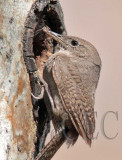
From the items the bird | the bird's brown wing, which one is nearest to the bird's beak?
the bird

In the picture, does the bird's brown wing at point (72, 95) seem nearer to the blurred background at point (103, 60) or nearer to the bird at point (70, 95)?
the bird at point (70, 95)

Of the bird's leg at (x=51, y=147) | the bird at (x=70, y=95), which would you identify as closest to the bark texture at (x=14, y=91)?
the bird's leg at (x=51, y=147)

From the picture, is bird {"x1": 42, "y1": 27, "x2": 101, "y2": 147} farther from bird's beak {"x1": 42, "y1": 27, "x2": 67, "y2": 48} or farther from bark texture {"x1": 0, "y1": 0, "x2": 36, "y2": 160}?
bark texture {"x1": 0, "y1": 0, "x2": 36, "y2": 160}

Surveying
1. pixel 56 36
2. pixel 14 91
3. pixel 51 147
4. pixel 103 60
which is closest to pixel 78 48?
pixel 56 36

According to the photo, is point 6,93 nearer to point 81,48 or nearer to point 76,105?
point 76,105

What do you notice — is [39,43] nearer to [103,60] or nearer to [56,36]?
[56,36]

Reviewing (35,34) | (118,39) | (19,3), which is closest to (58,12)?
(35,34)
